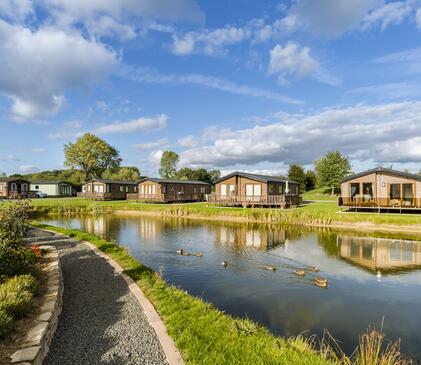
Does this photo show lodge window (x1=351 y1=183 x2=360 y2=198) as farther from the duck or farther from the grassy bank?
the duck

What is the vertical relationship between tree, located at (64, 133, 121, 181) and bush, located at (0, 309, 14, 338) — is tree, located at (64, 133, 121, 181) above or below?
above

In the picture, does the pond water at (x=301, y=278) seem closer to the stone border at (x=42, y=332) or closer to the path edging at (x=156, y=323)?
the path edging at (x=156, y=323)

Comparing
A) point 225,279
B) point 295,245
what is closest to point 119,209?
point 295,245

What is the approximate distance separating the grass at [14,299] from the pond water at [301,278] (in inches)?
201

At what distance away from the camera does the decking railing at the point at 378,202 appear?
2642cm

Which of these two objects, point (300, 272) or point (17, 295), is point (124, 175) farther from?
point (17, 295)

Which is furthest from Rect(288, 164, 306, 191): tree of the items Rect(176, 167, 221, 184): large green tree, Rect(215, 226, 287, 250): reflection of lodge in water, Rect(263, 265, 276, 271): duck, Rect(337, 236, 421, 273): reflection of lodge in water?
Rect(263, 265, 276, 271): duck

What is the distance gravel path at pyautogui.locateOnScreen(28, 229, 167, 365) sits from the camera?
4.94 m

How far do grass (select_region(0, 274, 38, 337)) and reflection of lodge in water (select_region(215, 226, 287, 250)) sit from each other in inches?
Answer: 497

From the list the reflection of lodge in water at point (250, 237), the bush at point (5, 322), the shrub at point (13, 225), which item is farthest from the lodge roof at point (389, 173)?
the bush at point (5, 322)

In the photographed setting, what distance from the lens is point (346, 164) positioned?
53438mm

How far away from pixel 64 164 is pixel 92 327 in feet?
237

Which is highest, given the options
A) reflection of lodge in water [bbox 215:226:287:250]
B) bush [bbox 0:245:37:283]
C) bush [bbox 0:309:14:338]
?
bush [bbox 0:245:37:283]

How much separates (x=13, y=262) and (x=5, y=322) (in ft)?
11.6
